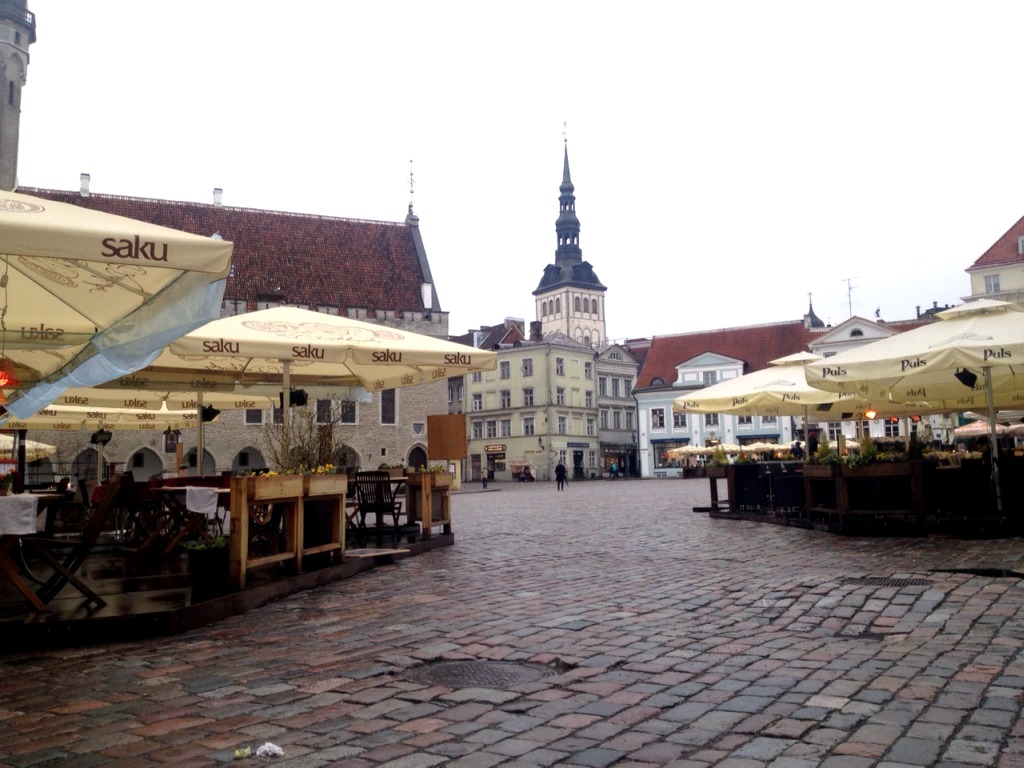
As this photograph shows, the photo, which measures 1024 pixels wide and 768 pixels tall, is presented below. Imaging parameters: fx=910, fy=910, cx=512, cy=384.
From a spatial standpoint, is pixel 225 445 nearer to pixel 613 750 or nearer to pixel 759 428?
pixel 759 428

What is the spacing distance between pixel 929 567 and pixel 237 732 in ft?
21.5

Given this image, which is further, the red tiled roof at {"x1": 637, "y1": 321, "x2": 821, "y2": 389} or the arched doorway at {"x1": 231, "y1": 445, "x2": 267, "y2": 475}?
the red tiled roof at {"x1": 637, "y1": 321, "x2": 821, "y2": 389}

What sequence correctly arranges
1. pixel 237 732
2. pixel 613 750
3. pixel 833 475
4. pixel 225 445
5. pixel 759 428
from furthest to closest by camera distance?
pixel 759 428, pixel 225 445, pixel 833 475, pixel 237 732, pixel 613 750

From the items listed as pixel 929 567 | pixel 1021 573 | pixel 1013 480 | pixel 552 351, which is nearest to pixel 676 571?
pixel 929 567

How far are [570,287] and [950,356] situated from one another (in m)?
91.3

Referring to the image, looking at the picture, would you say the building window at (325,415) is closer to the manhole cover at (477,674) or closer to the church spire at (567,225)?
the manhole cover at (477,674)

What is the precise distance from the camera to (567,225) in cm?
10294

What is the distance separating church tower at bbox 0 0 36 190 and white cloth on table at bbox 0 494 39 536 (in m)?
46.7

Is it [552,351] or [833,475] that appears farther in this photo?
[552,351]

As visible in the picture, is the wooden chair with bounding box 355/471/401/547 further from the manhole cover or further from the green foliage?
the manhole cover

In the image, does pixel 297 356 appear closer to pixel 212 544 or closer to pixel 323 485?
pixel 323 485

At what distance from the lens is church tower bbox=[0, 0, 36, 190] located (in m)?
46.2

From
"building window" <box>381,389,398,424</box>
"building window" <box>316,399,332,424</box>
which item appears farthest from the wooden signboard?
"building window" <box>381,389,398,424</box>

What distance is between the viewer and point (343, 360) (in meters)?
9.48
